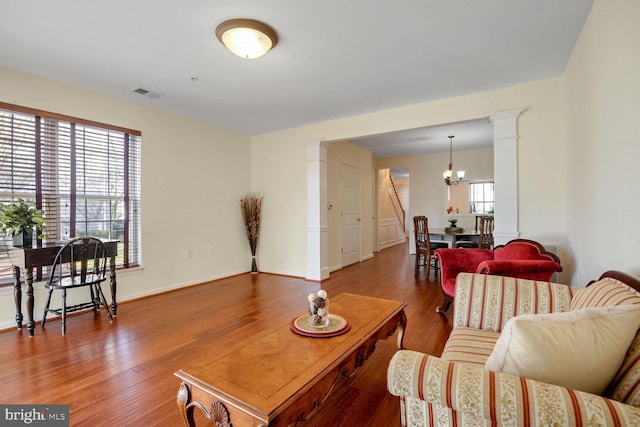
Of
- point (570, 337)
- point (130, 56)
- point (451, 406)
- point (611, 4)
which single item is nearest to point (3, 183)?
point (130, 56)

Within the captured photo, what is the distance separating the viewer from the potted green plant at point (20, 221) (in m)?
2.73

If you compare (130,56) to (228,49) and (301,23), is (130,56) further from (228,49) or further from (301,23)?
(301,23)

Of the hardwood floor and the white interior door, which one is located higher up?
the white interior door

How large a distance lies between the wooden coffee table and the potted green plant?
106 inches

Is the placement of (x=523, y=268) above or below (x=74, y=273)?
above

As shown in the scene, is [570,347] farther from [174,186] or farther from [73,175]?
[174,186]

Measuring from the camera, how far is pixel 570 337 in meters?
0.93

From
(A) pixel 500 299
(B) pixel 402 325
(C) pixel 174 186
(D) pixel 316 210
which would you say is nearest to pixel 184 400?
(B) pixel 402 325

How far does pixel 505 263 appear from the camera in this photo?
2.37 m

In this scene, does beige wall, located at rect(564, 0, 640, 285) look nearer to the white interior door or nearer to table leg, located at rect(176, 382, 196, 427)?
table leg, located at rect(176, 382, 196, 427)

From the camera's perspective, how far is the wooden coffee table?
1.11 meters

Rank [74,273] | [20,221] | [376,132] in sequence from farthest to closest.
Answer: [376,132] < [74,273] < [20,221]

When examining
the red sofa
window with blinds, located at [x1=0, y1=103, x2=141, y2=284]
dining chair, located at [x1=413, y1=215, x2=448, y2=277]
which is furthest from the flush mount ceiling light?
dining chair, located at [x1=413, y1=215, x2=448, y2=277]

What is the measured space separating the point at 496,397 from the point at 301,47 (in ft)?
9.00
